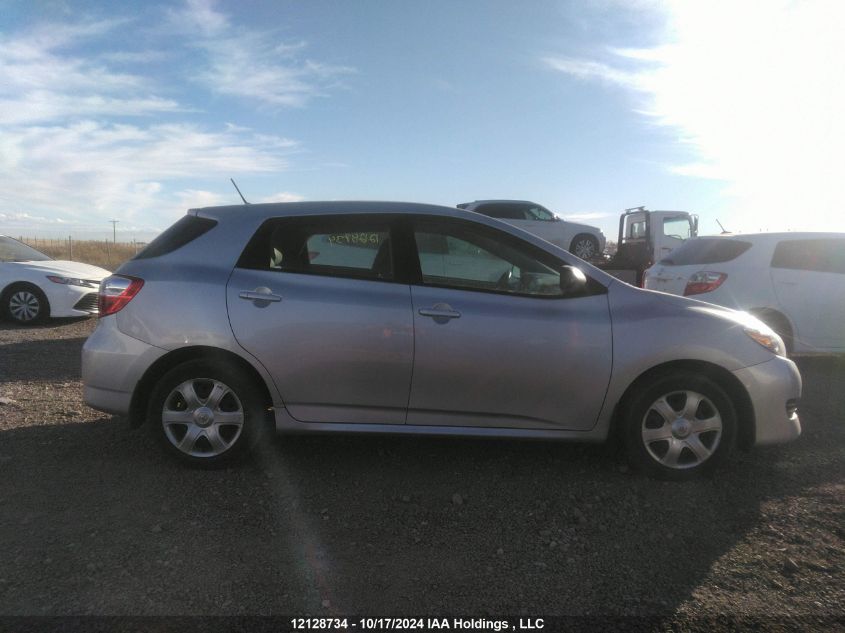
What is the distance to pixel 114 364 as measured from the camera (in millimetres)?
3859

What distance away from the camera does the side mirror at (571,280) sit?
152 inches

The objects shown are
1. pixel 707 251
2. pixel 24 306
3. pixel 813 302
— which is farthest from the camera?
pixel 24 306

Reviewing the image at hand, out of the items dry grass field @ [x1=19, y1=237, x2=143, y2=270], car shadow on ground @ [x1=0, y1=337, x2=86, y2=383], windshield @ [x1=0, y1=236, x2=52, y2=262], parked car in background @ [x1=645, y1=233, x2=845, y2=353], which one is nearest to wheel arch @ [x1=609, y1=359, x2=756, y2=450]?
parked car in background @ [x1=645, y1=233, x2=845, y2=353]

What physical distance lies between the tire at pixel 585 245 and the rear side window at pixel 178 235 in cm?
1505

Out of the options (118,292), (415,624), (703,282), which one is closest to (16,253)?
(118,292)

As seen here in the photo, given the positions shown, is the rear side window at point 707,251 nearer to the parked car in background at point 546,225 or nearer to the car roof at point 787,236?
the car roof at point 787,236

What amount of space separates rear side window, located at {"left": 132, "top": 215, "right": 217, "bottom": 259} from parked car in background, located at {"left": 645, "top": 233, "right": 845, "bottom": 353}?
17.5ft

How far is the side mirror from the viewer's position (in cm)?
385

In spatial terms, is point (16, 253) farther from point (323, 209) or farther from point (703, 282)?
point (703, 282)

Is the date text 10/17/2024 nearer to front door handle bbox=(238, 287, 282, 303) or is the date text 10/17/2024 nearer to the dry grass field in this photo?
front door handle bbox=(238, 287, 282, 303)

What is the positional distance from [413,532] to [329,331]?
1.24 m

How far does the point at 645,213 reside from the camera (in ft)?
53.8

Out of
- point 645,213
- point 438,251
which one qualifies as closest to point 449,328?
point 438,251

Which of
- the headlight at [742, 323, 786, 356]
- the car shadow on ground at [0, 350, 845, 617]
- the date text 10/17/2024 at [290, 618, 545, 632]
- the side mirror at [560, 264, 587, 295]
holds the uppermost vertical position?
the side mirror at [560, 264, 587, 295]
